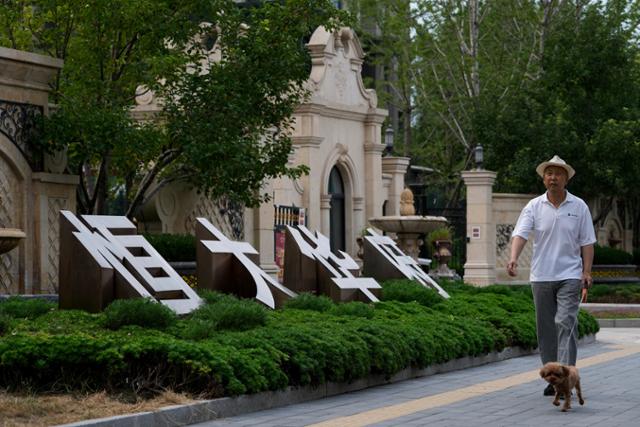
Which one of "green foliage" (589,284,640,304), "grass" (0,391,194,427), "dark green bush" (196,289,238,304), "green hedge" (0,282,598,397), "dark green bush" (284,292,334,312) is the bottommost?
"green foliage" (589,284,640,304)

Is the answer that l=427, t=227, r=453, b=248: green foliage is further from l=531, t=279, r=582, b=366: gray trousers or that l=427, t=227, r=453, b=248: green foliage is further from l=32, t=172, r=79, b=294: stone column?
l=531, t=279, r=582, b=366: gray trousers

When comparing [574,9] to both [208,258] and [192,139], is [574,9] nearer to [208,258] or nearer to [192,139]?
[192,139]

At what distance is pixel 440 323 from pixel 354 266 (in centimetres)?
281

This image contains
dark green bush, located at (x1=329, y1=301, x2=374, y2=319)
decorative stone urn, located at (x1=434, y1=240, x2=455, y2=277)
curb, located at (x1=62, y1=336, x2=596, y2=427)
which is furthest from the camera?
decorative stone urn, located at (x1=434, y1=240, x2=455, y2=277)

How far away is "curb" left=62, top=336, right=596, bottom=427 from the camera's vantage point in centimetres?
967

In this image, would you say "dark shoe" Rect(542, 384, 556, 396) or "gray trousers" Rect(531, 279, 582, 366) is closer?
"gray trousers" Rect(531, 279, 582, 366)

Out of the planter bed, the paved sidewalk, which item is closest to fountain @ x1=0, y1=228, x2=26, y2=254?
the paved sidewalk

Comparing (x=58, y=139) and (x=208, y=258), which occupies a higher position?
(x=58, y=139)

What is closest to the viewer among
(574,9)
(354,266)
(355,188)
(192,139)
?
(354,266)

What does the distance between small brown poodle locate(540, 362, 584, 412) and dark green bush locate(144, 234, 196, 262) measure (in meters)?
11.1

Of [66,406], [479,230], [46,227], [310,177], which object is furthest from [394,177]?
[66,406]

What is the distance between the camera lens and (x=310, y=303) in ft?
49.6

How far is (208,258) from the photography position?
1531 centimetres

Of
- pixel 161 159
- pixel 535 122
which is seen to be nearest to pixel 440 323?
pixel 161 159
